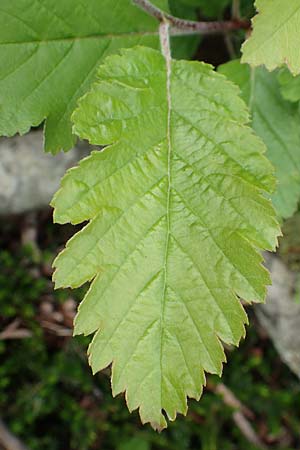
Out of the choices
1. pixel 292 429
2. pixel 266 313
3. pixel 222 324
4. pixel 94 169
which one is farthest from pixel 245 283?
pixel 292 429

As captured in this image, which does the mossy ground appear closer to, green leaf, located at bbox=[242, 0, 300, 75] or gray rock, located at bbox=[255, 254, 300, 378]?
gray rock, located at bbox=[255, 254, 300, 378]

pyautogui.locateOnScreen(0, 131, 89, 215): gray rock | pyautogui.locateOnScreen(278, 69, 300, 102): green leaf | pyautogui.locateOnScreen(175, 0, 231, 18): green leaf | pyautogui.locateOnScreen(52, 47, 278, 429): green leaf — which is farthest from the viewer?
pyautogui.locateOnScreen(0, 131, 89, 215): gray rock

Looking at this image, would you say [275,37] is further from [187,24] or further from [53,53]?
[53,53]

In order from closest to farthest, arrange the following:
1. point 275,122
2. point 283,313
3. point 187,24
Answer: point 187,24, point 275,122, point 283,313

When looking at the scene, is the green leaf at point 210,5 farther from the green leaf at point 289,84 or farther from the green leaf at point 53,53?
the green leaf at point 289,84

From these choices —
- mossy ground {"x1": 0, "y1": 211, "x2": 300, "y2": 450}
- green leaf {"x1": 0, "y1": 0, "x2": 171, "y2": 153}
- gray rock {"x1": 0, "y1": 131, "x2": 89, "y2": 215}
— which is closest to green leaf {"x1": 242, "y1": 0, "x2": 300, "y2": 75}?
green leaf {"x1": 0, "y1": 0, "x2": 171, "y2": 153}

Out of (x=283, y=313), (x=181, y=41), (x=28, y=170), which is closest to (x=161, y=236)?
(x=181, y=41)

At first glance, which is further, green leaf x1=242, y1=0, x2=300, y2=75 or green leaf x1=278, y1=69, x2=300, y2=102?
green leaf x1=278, y1=69, x2=300, y2=102
